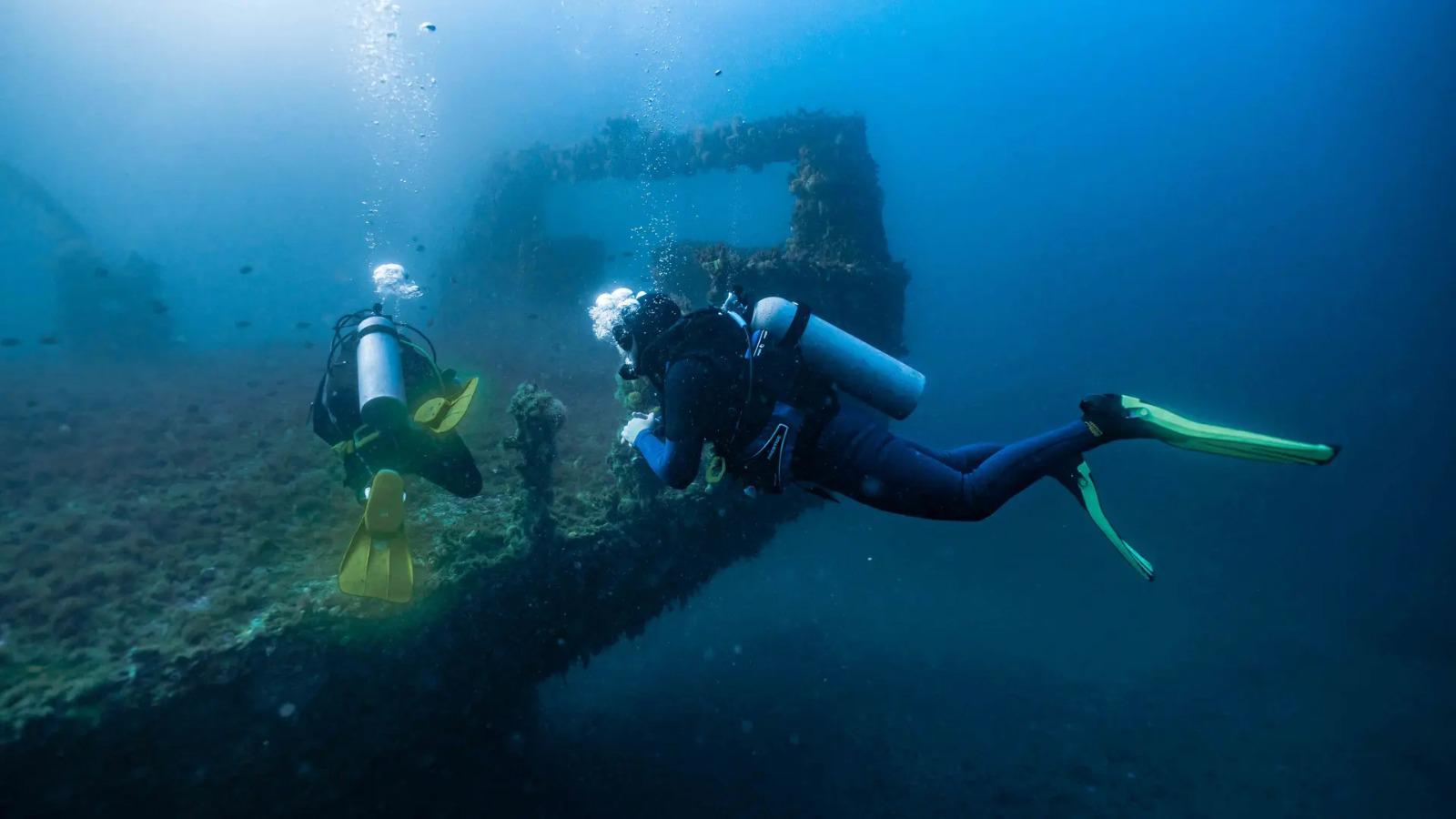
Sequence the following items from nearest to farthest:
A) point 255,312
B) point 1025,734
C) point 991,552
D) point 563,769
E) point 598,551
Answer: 1. point 598,551
2. point 563,769
3. point 1025,734
4. point 991,552
5. point 255,312

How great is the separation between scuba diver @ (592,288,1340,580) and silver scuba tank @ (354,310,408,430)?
1.69 metres

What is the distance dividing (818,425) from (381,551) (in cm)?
328

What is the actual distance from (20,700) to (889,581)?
23011mm

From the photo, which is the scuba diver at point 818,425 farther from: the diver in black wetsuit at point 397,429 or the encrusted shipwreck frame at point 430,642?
the encrusted shipwreck frame at point 430,642

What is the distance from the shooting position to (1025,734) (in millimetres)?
13492

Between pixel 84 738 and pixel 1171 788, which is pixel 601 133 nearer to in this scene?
pixel 84 738

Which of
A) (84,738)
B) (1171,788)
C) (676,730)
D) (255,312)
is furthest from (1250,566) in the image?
(255,312)

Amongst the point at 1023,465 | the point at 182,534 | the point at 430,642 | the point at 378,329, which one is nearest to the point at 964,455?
the point at 1023,465

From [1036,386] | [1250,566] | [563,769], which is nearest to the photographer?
[563,769]

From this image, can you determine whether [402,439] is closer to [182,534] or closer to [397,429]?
[397,429]

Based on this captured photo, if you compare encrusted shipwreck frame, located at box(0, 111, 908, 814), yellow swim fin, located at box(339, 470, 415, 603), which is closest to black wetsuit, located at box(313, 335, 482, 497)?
yellow swim fin, located at box(339, 470, 415, 603)

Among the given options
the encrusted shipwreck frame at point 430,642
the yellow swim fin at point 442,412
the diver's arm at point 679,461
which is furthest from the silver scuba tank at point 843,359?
the encrusted shipwreck frame at point 430,642

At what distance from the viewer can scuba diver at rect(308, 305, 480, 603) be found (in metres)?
4.27

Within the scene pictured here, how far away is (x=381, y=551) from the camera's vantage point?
4.36m
